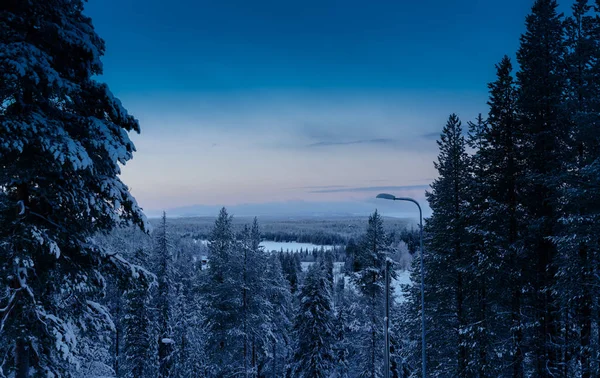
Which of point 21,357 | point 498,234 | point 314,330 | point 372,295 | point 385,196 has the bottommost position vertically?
point 314,330

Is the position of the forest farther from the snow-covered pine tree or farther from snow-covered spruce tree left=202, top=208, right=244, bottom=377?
the snow-covered pine tree

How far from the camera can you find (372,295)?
26422 mm

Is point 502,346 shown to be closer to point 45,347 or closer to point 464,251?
point 464,251

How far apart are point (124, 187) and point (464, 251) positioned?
16.0m

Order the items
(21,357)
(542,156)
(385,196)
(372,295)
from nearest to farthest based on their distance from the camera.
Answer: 1. (21,357)
2. (385,196)
3. (542,156)
4. (372,295)

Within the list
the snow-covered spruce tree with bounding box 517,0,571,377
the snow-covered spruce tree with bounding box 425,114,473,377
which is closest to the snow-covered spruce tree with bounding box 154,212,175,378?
the snow-covered spruce tree with bounding box 425,114,473,377

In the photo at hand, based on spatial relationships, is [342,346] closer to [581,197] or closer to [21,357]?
[581,197]

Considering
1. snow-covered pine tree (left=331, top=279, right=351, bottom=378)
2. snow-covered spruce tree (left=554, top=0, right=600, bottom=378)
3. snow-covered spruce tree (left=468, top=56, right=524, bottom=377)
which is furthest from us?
snow-covered pine tree (left=331, top=279, right=351, bottom=378)

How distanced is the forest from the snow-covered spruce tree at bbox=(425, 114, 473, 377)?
10 cm

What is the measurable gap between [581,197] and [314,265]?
62.2 feet

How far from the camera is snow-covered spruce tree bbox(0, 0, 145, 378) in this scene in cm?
642

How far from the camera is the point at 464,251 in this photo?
1761 cm

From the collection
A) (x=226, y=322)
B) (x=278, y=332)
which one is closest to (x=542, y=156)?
(x=226, y=322)

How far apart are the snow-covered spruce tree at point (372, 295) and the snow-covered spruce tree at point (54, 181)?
20.6m
